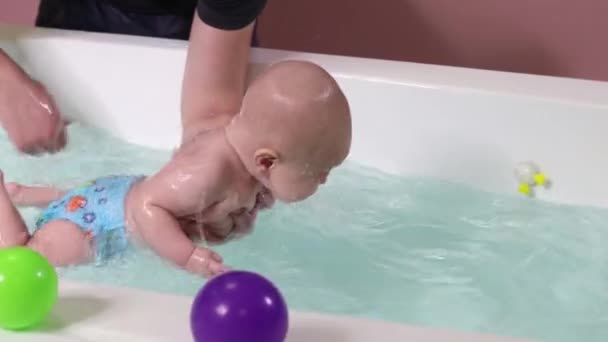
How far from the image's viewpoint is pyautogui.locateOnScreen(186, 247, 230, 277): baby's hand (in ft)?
3.13

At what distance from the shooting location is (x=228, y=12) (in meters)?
1.15

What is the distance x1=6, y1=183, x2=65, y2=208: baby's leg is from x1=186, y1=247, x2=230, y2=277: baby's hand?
0.93 feet

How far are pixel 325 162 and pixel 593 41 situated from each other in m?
0.87

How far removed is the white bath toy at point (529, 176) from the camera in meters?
1.25

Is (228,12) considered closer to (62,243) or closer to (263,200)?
(263,200)

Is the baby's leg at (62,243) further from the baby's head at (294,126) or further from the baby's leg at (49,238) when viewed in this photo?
the baby's head at (294,126)

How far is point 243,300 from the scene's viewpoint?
0.63m

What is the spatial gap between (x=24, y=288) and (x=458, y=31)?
1.13m

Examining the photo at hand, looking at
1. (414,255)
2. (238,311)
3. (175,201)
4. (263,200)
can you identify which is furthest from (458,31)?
(238,311)

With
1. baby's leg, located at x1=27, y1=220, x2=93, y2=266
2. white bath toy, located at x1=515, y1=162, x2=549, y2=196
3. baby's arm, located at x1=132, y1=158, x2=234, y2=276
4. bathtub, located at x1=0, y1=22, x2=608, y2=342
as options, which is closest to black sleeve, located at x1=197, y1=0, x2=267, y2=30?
bathtub, located at x1=0, y1=22, x2=608, y2=342

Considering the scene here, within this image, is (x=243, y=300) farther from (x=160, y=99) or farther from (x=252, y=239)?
(x=160, y=99)

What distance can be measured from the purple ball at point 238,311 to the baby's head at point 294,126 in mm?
265

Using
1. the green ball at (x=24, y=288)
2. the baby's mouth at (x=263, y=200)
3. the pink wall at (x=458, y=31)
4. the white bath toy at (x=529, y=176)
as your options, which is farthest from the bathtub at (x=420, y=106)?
the green ball at (x=24, y=288)

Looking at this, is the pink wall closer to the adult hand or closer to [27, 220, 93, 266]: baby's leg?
the adult hand
